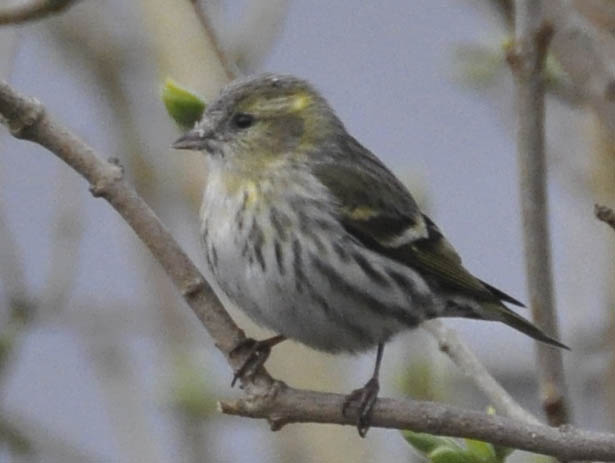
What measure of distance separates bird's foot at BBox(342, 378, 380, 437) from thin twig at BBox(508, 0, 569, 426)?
13.0 inches

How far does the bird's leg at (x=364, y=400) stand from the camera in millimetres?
2757

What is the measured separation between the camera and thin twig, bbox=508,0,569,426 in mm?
2596

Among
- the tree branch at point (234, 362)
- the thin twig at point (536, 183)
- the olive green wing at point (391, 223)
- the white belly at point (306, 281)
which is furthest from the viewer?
the olive green wing at point (391, 223)

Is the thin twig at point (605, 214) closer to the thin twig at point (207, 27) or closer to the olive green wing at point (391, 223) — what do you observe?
the thin twig at point (207, 27)

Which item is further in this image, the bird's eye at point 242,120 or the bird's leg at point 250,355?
the bird's eye at point 242,120

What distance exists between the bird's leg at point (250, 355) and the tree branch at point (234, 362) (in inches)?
0.5

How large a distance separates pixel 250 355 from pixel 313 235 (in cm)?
71

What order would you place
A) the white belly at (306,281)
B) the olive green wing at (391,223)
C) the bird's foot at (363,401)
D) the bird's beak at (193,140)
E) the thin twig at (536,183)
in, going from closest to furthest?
the thin twig at (536,183)
the bird's foot at (363,401)
the white belly at (306,281)
the bird's beak at (193,140)
the olive green wing at (391,223)

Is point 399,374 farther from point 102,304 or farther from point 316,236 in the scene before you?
point 102,304

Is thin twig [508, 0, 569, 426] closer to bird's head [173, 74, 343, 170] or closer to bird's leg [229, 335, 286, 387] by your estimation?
bird's leg [229, 335, 286, 387]

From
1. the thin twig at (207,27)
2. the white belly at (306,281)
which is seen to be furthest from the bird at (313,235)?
the thin twig at (207,27)

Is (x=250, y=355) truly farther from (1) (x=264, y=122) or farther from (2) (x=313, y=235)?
(1) (x=264, y=122)

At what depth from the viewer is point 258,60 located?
4.41 m

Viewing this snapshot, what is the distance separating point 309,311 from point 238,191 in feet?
1.31
